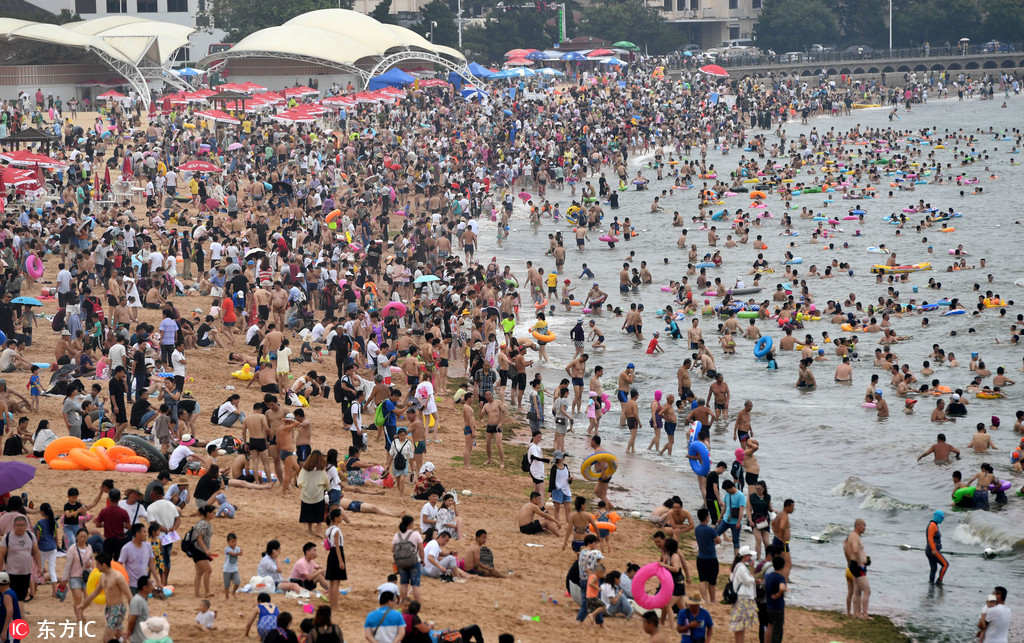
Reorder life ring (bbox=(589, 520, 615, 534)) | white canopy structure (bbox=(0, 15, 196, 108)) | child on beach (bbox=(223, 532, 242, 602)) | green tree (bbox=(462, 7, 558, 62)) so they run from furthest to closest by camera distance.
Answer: green tree (bbox=(462, 7, 558, 62)) < white canopy structure (bbox=(0, 15, 196, 108)) < life ring (bbox=(589, 520, 615, 534)) < child on beach (bbox=(223, 532, 242, 602))

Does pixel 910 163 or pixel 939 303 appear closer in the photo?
pixel 939 303

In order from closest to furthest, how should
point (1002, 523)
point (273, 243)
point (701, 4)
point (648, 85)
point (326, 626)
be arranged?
1. point (326, 626)
2. point (1002, 523)
3. point (273, 243)
4. point (648, 85)
5. point (701, 4)

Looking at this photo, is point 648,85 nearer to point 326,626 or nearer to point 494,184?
point 494,184

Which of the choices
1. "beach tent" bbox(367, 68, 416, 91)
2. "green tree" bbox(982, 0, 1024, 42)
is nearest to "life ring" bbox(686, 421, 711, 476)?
"beach tent" bbox(367, 68, 416, 91)

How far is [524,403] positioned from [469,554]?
10092 millimetres

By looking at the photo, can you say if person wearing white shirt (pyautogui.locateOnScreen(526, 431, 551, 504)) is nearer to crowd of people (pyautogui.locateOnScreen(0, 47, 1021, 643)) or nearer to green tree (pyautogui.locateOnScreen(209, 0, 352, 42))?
A: crowd of people (pyautogui.locateOnScreen(0, 47, 1021, 643))

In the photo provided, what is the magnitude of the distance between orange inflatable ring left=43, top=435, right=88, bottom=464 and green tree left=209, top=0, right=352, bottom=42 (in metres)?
62.8

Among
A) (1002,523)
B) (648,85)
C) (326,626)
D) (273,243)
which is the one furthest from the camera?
(648,85)

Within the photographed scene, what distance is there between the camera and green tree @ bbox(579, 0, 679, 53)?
9631cm

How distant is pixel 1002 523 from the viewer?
17.6 m

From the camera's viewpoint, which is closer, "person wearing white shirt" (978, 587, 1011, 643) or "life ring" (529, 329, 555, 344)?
"person wearing white shirt" (978, 587, 1011, 643)

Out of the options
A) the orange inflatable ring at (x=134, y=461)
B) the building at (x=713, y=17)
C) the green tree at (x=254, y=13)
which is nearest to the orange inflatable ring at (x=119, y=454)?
the orange inflatable ring at (x=134, y=461)

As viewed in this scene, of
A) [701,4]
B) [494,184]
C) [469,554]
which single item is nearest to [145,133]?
[494,184]

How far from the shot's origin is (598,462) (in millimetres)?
16797
